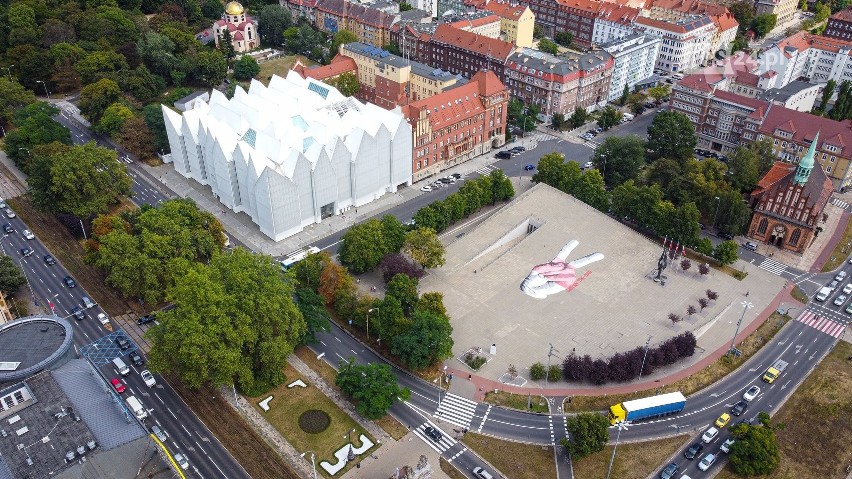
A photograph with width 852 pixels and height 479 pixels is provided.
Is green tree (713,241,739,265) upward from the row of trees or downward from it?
upward

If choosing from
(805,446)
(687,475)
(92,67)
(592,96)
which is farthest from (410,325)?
(92,67)

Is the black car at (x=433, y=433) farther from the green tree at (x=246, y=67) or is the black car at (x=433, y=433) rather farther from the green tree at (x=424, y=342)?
the green tree at (x=246, y=67)

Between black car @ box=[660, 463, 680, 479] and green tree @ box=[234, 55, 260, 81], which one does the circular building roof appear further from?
green tree @ box=[234, 55, 260, 81]

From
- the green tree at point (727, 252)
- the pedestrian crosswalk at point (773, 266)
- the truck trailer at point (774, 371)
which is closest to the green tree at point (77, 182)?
the green tree at point (727, 252)

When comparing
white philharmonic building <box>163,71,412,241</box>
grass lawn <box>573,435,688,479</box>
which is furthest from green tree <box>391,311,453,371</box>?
white philharmonic building <box>163,71,412,241</box>

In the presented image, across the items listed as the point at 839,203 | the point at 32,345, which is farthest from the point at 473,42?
the point at 32,345

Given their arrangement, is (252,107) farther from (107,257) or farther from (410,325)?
(410,325)
